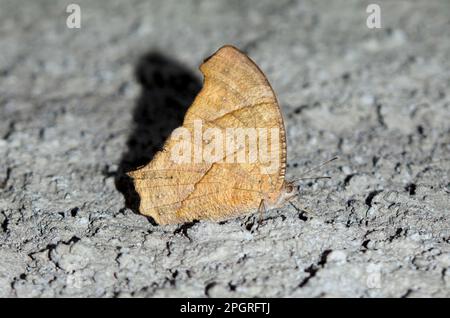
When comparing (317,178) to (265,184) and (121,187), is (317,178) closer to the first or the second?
(265,184)

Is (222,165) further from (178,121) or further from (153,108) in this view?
(153,108)

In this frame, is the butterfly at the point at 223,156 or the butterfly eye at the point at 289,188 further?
the butterfly eye at the point at 289,188

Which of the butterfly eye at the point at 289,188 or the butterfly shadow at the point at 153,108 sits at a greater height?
the butterfly shadow at the point at 153,108

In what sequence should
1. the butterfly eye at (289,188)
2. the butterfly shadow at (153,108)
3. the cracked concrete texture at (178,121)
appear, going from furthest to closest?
the butterfly shadow at (153,108), the butterfly eye at (289,188), the cracked concrete texture at (178,121)

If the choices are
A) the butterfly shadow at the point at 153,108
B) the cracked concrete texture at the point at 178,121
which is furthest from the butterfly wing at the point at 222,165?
the butterfly shadow at the point at 153,108

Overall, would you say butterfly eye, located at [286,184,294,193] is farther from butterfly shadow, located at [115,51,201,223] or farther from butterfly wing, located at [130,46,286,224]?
butterfly shadow, located at [115,51,201,223]

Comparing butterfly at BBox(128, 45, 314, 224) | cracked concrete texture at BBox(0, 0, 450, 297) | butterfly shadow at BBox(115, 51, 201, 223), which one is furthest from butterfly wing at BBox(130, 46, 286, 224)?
butterfly shadow at BBox(115, 51, 201, 223)

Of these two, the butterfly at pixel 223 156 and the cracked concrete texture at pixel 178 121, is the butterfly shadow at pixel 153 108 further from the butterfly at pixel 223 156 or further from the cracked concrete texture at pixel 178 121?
the butterfly at pixel 223 156
